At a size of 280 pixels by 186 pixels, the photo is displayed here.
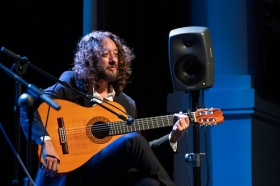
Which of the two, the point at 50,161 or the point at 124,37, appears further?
the point at 124,37

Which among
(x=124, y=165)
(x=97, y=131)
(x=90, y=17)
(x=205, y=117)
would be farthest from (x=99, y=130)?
(x=90, y=17)

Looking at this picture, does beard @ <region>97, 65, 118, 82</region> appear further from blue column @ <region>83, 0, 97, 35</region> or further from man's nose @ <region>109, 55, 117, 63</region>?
blue column @ <region>83, 0, 97, 35</region>

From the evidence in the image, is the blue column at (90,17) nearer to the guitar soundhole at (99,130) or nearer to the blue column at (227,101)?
the blue column at (227,101)

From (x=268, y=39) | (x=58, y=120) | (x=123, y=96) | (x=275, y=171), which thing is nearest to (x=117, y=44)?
(x=123, y=96)

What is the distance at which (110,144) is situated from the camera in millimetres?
2924

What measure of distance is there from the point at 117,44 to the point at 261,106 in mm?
→ 1190

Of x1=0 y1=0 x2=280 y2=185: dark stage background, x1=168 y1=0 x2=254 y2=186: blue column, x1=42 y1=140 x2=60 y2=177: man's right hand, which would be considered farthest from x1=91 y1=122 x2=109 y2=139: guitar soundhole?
x1=168 y1=0 x2=254 y2=186: blue column

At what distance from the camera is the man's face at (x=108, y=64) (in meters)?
3.39

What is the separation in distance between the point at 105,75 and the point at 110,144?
0.61m

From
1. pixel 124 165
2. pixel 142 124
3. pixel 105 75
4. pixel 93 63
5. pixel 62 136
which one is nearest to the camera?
pixel 124 165

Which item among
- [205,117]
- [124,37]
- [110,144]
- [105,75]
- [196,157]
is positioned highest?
[124,37]

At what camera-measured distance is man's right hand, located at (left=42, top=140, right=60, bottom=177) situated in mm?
2904

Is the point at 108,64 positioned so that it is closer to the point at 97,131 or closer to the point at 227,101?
the point at 97,131

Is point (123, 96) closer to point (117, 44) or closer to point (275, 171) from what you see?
point (117, 44)
